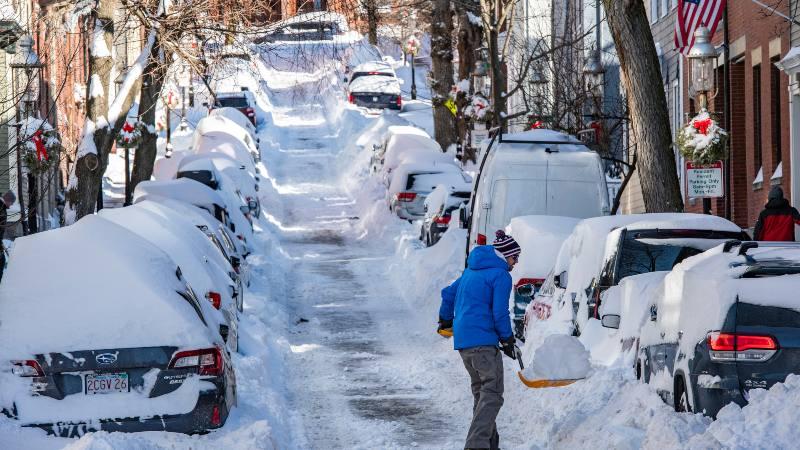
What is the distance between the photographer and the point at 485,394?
10.9m

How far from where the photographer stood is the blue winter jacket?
35.9ft

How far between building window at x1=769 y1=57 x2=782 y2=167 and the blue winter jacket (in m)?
15.5

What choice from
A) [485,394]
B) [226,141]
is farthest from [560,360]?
[226,141]

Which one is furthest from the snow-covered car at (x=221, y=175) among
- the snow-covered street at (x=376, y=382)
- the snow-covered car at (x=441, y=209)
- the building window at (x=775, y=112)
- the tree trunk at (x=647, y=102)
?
the tree trunk at (x=647, y=102)

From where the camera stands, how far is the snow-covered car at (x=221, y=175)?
3206 centimetres

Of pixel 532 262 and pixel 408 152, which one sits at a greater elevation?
pixel 408 152

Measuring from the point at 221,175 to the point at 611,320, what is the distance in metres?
21.7

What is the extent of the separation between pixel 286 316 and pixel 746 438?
49.5 ft

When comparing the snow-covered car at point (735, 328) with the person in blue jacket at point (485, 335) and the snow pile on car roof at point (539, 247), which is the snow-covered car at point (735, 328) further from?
→ the snow pile on car roof at point (539, 247)

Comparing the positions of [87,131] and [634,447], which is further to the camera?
[87,131]

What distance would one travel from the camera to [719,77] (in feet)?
98.2

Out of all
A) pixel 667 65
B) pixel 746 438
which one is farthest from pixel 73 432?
pixel 667 65

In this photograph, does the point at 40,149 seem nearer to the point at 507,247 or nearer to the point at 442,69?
the point at 507,247

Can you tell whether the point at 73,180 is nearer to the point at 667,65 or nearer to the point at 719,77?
the point at 719,77
